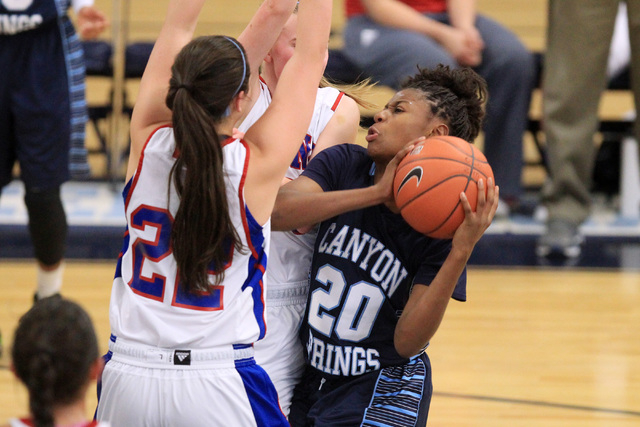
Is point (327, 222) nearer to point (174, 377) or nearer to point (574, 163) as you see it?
point (174, 377)

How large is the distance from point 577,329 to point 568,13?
2039 millimetres

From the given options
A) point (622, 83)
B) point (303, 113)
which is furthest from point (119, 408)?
point (622, 83)

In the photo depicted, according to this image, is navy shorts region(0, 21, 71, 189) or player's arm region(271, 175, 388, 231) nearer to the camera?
player's arm region(271, 175, 388, 231)

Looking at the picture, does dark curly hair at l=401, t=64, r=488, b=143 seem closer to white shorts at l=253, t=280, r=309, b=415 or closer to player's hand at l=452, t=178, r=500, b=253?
player's hand at l=452, t=178, r=500, b=253

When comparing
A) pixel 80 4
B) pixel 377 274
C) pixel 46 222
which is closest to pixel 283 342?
pixel 377 274

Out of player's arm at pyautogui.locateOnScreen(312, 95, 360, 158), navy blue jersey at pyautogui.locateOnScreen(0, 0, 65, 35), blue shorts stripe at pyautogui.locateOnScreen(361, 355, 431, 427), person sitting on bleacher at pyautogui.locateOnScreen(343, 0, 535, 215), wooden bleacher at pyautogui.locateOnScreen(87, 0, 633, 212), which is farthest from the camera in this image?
wooden bleacher at pyautogui.locateOnScreen(87, 0, 633, 212)

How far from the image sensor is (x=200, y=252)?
196 centimetres

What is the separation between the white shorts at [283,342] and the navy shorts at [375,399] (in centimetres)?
11

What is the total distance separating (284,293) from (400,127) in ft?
1.98

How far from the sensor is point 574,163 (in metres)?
5.76

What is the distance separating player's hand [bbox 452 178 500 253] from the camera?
2154 mm

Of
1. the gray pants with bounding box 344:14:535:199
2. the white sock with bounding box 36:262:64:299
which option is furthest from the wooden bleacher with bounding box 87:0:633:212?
→ the white sock with bounding box 36:262:64:299

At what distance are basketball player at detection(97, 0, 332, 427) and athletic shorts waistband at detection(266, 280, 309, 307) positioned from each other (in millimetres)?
508

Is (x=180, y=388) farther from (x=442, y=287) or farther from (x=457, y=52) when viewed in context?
(x=457, y=52)
